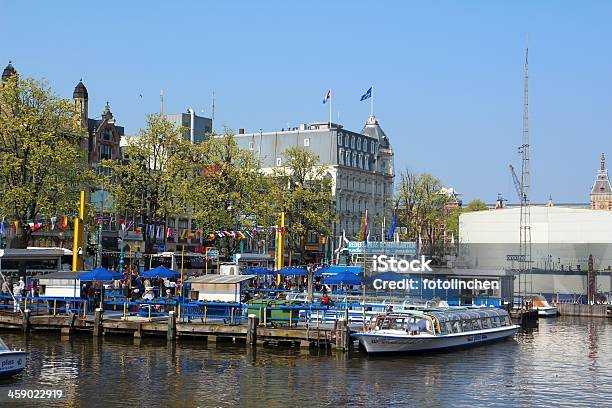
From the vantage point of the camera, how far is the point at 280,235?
271ft

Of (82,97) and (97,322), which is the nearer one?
(97,322)

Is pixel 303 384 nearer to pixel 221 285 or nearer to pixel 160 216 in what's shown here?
pixel 221 285

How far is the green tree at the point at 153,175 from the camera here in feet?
285

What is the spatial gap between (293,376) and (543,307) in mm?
52092

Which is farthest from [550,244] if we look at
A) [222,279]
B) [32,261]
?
[32,261]

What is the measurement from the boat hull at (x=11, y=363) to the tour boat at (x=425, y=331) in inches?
749

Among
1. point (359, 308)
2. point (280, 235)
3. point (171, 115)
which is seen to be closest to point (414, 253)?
point (280, 235)

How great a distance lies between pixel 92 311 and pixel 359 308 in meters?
18.8

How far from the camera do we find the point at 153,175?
8788 cm

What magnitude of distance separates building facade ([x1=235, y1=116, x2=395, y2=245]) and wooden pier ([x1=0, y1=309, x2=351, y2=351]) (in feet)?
321

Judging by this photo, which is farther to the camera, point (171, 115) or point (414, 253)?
point (171, 115)

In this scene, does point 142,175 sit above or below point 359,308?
above

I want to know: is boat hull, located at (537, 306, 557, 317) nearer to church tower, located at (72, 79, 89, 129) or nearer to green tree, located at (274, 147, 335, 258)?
green tree, located at (274, 147, 335, 258)

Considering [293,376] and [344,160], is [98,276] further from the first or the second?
[344,160]
